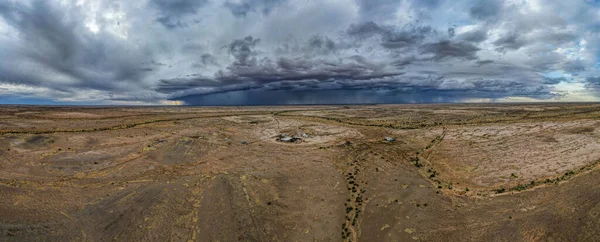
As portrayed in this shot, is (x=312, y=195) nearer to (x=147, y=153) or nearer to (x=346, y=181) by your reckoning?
(x=346, y=181)

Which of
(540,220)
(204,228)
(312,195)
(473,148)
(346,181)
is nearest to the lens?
(540,220)

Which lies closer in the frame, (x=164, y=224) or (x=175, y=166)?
(x=164, y=224)

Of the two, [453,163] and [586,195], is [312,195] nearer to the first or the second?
[453,163]

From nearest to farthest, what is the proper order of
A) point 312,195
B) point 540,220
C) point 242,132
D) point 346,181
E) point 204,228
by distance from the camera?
point 540,220, point 204,228, point 312,195, point 346,181, point 242,132

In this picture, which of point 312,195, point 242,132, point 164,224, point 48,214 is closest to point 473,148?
point 312,195

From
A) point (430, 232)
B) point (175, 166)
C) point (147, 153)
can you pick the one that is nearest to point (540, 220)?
point (430, 232)

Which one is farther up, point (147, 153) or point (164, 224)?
point (147, 153)
